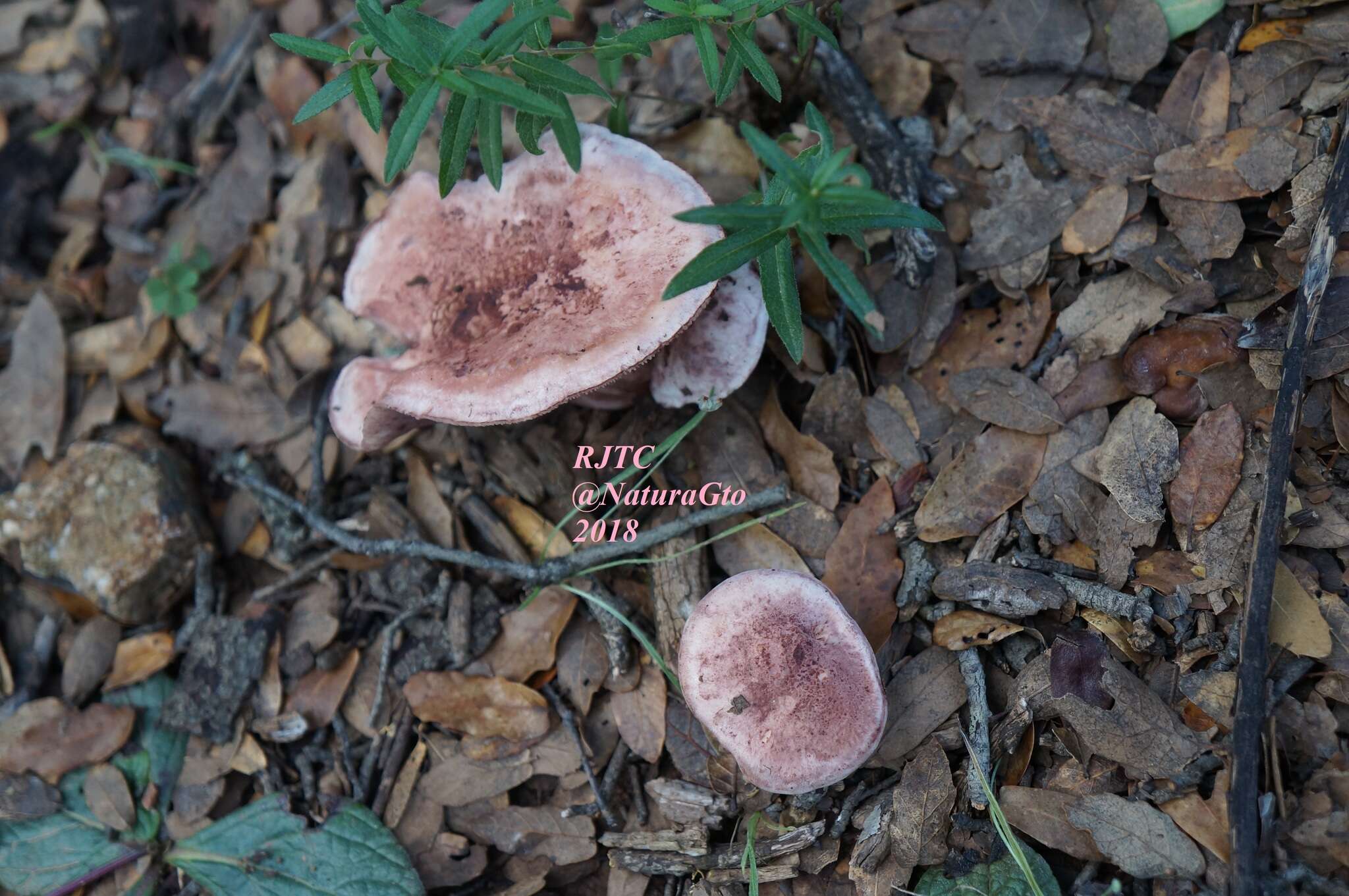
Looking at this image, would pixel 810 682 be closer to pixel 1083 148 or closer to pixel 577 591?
pixel 577 591

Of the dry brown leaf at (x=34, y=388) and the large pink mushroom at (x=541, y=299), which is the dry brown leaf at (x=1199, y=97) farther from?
the dry brown leaf at (x=34, y=388)

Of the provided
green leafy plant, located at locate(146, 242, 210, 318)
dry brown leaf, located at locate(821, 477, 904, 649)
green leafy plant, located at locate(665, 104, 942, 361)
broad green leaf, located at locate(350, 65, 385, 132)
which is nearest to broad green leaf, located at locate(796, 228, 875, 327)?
green leafy plant, located at locate(665, 104, 942, 361)

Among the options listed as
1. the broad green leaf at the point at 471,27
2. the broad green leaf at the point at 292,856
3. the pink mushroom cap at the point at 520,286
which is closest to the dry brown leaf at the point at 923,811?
the pink mushroom cap at the point at 520,286

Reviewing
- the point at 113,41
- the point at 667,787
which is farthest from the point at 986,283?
the point at 113,41

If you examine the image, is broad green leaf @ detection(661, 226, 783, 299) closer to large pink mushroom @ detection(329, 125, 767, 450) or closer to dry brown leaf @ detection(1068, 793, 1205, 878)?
large pink mushroom @ detection(329, 125, 767, 450)

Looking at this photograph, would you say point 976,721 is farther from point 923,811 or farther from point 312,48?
point 312,48
